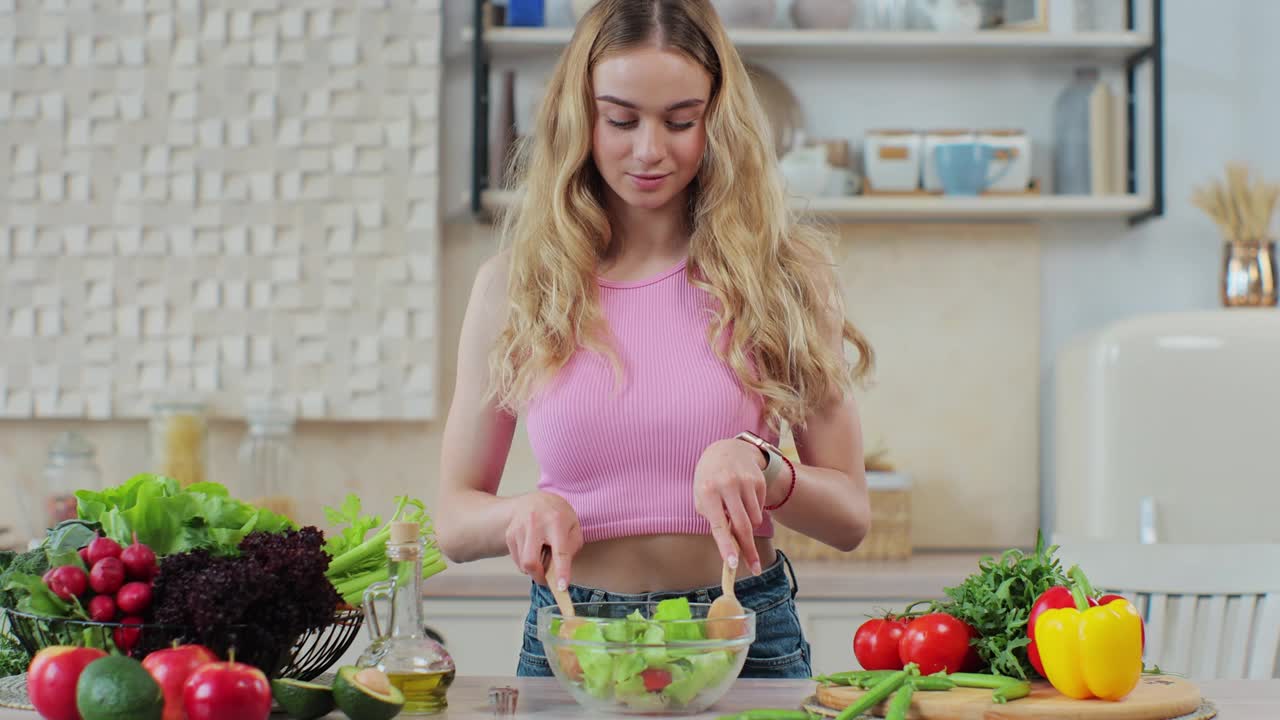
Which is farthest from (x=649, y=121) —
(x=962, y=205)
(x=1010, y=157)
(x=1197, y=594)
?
(x=1010, y=157)

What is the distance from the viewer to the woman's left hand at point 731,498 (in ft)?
3.90

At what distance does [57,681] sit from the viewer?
3.33ft

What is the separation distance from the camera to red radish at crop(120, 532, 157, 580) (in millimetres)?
1093

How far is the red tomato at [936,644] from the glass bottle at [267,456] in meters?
1.99

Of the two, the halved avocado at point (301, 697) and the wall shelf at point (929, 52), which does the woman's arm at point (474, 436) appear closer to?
the halved avocado at point (301, 697)

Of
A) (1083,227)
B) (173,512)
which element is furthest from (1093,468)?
(173,512)

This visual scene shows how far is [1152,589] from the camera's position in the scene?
195cm

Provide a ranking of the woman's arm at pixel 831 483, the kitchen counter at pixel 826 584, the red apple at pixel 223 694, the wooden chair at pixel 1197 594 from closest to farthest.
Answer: the red apple at pixel 223 694 → the woman's arm at pixel 831 483 → the wooden chair at pixel 1197 594 → the kitchen counter at pixel 826 584

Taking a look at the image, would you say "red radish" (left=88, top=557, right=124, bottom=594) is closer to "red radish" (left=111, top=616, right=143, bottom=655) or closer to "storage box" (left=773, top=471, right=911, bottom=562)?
"red radish" (left=111, top=616, right=143, bottom=655)

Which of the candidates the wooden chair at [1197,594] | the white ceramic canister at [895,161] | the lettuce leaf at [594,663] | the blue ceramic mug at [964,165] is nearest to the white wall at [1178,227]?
the blue ceramic mug at [964,165]

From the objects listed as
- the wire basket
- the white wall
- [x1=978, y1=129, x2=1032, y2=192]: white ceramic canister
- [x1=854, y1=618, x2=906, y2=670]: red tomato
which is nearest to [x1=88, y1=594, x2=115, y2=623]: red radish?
the wire basket

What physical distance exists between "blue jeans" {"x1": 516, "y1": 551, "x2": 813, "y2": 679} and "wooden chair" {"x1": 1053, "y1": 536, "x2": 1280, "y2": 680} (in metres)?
0.66

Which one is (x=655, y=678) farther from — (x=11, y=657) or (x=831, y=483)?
(x=11, y=657)

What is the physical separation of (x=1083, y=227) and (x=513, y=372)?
1.96m
